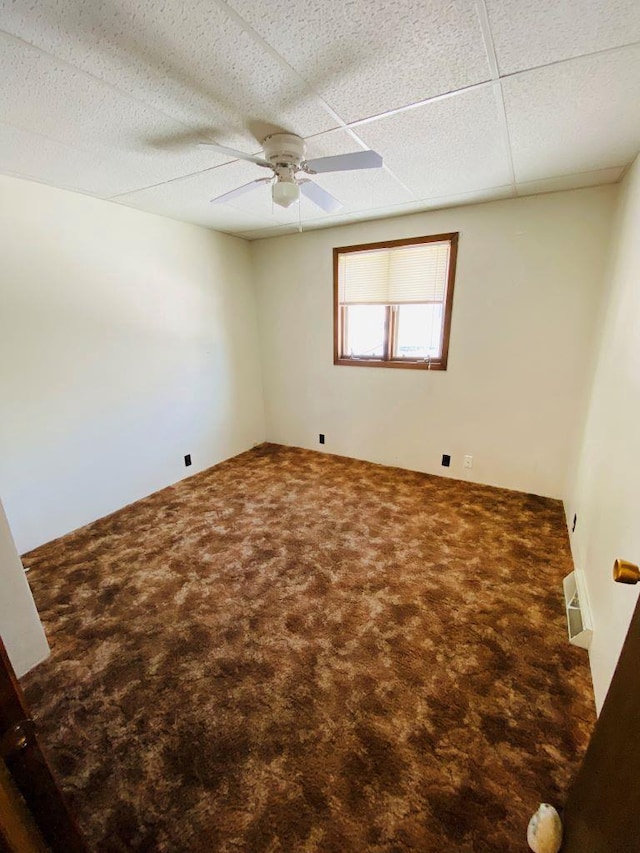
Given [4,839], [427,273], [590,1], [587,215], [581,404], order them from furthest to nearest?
[427,273]
[581,404]
[587,215]
[590,1]
[4,839]

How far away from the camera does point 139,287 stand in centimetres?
293

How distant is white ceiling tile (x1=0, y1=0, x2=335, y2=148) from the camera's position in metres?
0.99

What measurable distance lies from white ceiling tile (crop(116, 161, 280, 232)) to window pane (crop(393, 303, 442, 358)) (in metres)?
1.52

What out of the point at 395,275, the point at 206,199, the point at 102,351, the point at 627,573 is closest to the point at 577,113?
the point at 395,275

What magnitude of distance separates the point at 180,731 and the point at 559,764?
140 cm

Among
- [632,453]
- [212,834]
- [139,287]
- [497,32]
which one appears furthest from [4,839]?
[139,287]

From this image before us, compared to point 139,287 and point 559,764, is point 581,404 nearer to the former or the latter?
point 559,764

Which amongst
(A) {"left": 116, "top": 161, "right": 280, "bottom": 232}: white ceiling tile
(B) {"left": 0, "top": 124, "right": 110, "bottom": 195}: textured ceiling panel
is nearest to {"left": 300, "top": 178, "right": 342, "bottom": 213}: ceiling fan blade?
(A) {"left": 116, "top": 161, "right": 280, "bottom": 232}: white ceiling tile

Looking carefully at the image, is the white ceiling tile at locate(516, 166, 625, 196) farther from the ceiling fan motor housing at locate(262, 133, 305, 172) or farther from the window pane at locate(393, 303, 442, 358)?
the ceiling fan motor housing at locate(262, 133, 305, 172)

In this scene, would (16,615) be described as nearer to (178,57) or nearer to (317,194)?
(178,57)

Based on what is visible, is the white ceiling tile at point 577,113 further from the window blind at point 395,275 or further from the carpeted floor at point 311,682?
the carpeted floor at point 311,682

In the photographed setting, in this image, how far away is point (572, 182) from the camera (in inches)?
90.4

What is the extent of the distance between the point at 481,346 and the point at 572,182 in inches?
47.0

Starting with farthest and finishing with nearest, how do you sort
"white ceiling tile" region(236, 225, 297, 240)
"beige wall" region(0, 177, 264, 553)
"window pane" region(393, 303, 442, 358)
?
"white ceiling tile" region(236, 225, 297, 240) < "window pane" region(393, 303, 442, 358) < "beige wall" region(0, 177, 264, 553)
